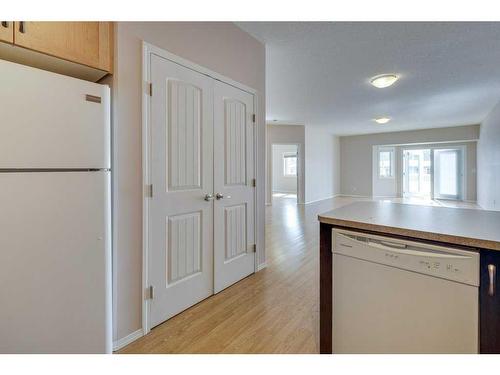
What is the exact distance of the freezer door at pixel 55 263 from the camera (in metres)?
1.06

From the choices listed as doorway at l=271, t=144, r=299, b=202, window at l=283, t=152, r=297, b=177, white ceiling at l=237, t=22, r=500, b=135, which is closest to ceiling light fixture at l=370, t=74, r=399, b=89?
white ceiling at l=237, t=22, r=500, b=135

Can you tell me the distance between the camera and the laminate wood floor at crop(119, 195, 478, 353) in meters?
1.63

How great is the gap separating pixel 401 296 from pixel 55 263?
1606 millimetres

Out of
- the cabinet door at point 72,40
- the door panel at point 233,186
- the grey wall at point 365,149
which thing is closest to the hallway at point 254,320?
the door panel at point 233,186

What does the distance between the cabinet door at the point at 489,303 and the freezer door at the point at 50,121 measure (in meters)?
1.77

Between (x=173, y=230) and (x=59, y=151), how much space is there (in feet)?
3.15

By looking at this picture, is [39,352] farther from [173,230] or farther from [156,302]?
[173,230]

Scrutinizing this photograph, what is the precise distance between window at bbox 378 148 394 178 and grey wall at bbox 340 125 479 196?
1.37 ft

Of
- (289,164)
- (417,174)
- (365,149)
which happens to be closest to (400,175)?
(417,174)

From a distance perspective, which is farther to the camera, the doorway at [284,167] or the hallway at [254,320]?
the doorway at [284,167]

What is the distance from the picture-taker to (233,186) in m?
2.51

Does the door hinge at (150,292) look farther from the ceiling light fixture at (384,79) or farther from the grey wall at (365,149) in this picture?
the grey wall at (365,149)

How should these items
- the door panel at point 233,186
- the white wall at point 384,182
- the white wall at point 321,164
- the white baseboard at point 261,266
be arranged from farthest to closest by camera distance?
the white wall at point 384,182 < the white wall at point 321,164 < the white baseboard at point 261,266 < the door panel at point 233,186

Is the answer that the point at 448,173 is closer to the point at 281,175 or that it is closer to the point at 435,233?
the point at 281,175
